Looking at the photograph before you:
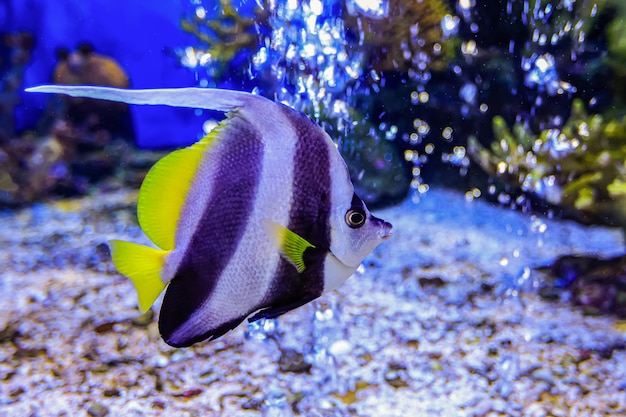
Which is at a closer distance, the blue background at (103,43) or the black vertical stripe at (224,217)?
the black vertical stripe at (224,217)

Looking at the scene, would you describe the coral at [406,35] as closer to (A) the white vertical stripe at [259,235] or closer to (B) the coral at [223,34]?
(B) the coral at [223,34]

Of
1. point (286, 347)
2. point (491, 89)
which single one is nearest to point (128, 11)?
point (491, 89)

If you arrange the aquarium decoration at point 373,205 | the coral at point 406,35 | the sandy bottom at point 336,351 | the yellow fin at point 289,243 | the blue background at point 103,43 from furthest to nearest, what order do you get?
1. the blue background at point 103,43
2. the coral at point 406,35
3. the aquarium decoration at point 373,205
4. the sandy bottom at point 336,351
5. the yellow fin at point 289,243

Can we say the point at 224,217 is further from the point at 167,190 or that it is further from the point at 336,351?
the point at 336,351

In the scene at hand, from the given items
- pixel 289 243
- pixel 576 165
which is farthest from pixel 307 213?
pixel 576 165

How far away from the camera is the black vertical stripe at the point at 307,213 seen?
0.95 meters

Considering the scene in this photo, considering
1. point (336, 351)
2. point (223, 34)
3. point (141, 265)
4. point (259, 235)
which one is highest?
point (259, 235)

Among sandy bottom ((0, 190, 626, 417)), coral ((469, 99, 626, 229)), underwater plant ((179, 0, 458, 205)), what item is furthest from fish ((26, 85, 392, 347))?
underwater plant ((179, 0, 458, 205))

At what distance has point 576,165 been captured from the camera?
12.2ft

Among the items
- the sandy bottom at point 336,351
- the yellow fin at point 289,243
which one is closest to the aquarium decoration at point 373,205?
the sandy bottom at point 336,351

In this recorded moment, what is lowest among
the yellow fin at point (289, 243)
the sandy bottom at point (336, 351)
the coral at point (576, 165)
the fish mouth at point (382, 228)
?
the sandy bottom at point (336, 351)

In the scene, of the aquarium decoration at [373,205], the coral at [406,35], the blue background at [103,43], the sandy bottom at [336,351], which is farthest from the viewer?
the blue background at [103,43]

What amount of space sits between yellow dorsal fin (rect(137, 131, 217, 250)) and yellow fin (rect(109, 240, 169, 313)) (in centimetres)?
4

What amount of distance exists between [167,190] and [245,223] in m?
0.17
